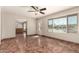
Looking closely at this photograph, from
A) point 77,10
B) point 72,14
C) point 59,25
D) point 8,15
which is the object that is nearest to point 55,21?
point 59,25

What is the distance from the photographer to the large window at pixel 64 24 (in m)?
5.37

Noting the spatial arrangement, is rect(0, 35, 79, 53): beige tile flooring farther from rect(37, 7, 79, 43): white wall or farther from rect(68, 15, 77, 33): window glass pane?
rect(68, 15, 77, 33): window glass pane

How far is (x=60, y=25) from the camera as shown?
20.9 feet

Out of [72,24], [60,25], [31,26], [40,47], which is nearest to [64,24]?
[60,25]

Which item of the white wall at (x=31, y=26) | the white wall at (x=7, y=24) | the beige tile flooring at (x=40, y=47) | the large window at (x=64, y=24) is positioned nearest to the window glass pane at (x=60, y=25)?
the large window at (x=64, y=24)

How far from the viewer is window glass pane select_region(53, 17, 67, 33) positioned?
19.7 feet

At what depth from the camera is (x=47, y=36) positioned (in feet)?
24.6

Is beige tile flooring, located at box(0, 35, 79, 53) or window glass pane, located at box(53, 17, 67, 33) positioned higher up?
window glass pane, located at box(53, 17, 67, 33)

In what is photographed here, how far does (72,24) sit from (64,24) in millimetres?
628

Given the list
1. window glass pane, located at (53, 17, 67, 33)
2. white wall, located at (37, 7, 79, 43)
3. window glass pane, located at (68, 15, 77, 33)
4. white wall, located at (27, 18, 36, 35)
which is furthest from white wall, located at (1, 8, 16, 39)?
window glass pane, located at (68, 15, 77, 33)

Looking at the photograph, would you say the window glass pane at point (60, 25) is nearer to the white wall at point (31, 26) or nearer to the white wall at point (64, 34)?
the white wall at point (64, 34)

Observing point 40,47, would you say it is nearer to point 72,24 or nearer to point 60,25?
point 72,24

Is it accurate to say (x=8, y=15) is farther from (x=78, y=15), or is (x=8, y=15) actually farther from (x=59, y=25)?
(x=78, y=15)

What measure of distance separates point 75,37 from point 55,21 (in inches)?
89.1
